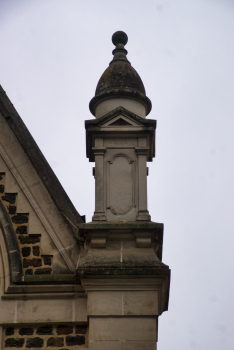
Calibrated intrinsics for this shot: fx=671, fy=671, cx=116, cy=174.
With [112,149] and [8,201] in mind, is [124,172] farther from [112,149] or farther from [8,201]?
[8,201]

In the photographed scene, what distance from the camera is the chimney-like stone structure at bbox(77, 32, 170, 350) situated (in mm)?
7910

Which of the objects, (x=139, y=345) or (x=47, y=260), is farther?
(x=47, y=260)

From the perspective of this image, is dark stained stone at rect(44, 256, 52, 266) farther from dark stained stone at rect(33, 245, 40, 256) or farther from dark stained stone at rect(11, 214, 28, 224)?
dark stained stone at rect(11, 214, 28, 224)

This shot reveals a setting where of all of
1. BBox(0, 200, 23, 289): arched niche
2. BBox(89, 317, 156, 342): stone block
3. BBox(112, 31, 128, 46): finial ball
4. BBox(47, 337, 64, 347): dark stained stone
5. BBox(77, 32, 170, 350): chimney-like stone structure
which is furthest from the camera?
BBox(112, 31, 128, 46): finial ball

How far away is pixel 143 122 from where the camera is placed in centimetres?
902

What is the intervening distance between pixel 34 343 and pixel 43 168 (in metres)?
2.38

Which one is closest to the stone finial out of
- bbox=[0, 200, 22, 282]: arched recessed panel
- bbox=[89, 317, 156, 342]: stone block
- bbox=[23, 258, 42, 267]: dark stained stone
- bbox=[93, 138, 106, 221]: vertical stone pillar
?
bbox=[93, 138, 106, 221]: vertical stone pillar

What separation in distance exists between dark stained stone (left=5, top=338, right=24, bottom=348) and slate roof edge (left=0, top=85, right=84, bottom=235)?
5.07 ft

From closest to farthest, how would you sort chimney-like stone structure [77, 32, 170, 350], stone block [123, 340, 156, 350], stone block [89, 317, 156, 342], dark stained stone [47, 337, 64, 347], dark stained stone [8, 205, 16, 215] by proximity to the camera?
stone block [123, 340, 156, 350] < stone block [89, 317, 156, 342] < chimney-like stone structure [77, 32, 170, 350] < dark stained stone [47, 337, 64, 347] < dark stained stone [8, 205, 16, 215]

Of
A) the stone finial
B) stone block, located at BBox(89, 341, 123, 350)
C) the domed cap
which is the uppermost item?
the stone finial

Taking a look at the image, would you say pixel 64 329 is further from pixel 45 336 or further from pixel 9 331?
pixel 9 331

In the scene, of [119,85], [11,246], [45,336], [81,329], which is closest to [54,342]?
[45,336]

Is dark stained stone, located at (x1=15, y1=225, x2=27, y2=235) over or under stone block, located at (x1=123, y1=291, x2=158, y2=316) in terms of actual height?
over

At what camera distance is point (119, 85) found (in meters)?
9.35
